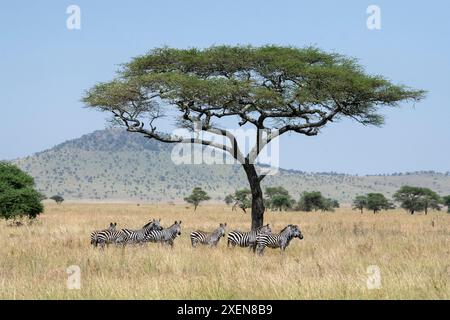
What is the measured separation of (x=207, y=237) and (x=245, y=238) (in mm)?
1403

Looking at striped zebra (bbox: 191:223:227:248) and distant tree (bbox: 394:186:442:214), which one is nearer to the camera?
striped zebra (bbox: 191:223:227:248)

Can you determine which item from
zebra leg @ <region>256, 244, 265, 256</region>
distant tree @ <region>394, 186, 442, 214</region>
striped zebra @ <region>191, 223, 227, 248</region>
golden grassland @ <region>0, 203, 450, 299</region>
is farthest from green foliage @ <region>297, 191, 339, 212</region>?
zebra leg @ <region>256, 244, 265, 256</region>

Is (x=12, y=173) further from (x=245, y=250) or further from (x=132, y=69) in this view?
(x=245, y=250)

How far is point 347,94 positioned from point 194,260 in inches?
605

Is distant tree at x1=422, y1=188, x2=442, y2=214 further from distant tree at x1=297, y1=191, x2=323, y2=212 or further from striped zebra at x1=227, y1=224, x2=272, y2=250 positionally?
striped zebra at x1=227, y1=224, x2=272, y2=250

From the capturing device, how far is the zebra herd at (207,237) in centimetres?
1844

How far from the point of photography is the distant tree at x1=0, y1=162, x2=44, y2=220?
1372 inches

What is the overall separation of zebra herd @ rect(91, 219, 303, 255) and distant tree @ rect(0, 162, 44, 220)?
16.5 meters

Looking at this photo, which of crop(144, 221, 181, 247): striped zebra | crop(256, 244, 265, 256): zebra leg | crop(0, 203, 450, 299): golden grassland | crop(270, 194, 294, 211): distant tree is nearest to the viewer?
crop(0, 203, 450, 299): golden grassland

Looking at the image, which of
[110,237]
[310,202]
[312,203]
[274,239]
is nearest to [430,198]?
[312,203]

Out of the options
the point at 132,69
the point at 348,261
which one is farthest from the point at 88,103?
the point at 348,261

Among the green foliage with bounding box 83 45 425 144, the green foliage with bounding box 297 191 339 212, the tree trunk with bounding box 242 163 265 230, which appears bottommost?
the green foliage with bounding box 297 191 339 212

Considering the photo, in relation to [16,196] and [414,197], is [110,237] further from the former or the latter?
[414,197]

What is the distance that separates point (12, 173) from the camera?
124 feet
